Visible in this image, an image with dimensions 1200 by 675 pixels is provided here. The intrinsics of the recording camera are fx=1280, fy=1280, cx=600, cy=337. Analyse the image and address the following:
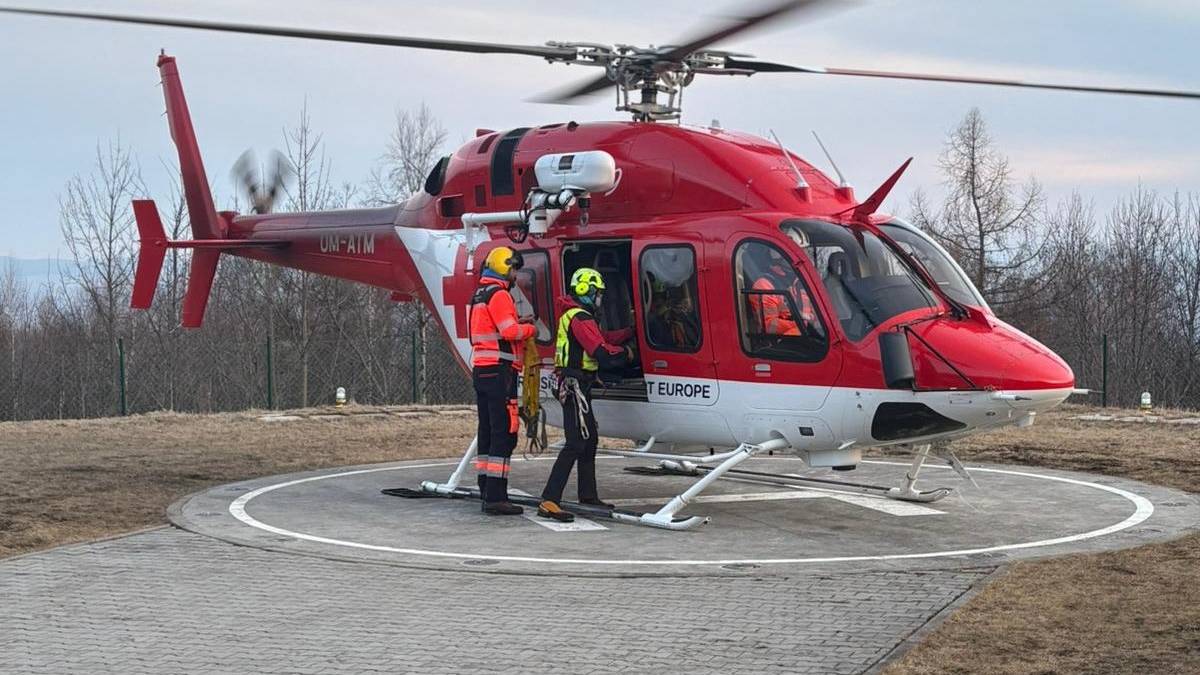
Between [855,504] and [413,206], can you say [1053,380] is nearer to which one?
[855,504]

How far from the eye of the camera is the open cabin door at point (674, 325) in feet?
33.6

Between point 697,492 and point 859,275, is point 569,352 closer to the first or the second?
point 697,492

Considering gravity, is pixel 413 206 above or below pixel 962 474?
above

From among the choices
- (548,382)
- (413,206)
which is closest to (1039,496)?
(548,382)

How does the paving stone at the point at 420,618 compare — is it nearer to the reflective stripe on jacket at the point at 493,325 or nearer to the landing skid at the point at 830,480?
the reflective stripe on jacket at the point at 493,325

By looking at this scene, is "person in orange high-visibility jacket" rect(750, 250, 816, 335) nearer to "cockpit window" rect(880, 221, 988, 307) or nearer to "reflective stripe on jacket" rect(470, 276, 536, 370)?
"cockpit window" rect(880, 221, 988, 307)

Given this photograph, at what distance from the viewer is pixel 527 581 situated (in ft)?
26.4

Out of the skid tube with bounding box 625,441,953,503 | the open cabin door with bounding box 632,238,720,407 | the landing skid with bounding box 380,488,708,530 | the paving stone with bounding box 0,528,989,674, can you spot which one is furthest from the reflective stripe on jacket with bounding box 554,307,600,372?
the paving stone with bounding box 0,528,989,674

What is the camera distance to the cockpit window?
32.5 feet

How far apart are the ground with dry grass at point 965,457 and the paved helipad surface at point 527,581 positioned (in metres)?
0.37

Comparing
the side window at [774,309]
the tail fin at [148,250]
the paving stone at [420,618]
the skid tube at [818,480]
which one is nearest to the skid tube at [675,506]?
the side window at [774,309]

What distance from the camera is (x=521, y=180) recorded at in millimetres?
11289

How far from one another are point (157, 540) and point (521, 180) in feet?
14.0

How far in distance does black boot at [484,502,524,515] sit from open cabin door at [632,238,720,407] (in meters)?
1.46
